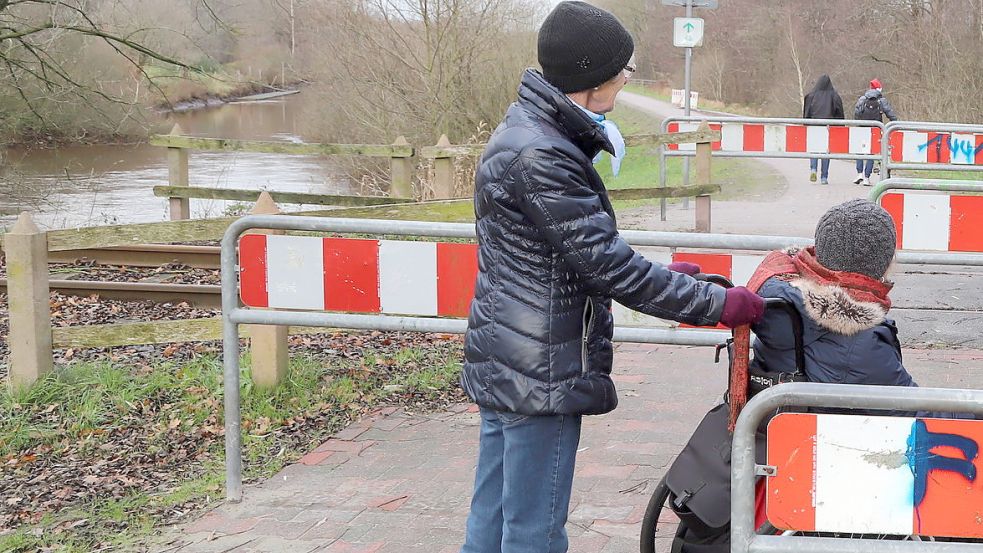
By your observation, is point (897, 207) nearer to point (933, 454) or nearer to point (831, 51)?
point (933, 454)

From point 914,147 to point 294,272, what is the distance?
9.54m

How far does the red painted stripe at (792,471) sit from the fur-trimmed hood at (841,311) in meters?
0.47

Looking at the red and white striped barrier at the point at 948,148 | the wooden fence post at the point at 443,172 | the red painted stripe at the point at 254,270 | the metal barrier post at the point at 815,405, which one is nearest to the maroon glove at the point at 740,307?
the metal barrier post at the point at 815,405

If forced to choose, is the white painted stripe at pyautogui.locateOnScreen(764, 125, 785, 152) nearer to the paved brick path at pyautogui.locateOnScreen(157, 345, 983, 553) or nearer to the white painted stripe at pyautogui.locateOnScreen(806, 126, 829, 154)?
the white painted stripe at pyautogui.locateOnScreen(806, 126, 829, 154)

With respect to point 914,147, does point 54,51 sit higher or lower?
higher

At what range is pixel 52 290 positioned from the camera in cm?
930

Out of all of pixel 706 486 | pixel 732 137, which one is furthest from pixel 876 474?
pixel 732 137

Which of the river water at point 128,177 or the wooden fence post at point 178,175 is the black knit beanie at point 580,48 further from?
the river water at point 128,177

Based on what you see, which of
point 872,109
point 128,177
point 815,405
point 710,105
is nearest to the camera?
point 815,405

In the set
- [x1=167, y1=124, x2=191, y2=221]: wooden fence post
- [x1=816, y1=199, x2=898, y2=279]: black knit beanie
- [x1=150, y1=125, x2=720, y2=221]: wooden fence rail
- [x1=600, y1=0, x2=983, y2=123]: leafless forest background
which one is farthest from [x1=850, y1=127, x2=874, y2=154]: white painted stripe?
[x1=816, y1=199, x2=898, y2=279]: black knit beanie

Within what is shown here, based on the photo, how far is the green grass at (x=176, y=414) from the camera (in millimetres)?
4688

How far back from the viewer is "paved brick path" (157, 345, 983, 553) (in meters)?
4.19

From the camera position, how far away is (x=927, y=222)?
5.57 metres

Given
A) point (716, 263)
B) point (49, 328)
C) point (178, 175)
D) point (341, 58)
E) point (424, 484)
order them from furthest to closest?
point (341, 58) → point (178, 175) → point (49, 328) → point (424, 484) → point (716, 263)
